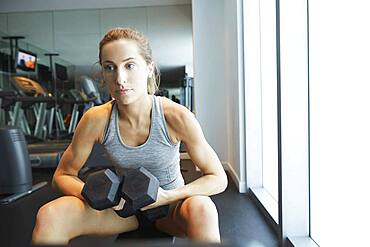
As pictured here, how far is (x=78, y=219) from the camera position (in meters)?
0.85

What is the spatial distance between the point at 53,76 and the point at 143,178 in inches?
183

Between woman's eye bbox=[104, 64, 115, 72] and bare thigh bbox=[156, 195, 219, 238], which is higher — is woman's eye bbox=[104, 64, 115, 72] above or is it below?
above

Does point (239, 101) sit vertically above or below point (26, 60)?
below

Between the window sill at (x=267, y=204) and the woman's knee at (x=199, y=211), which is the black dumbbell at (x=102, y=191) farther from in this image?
the window sill at (x=267, y=204)

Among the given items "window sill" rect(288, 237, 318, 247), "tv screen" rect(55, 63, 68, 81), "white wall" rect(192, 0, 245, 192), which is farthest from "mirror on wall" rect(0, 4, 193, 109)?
"window sill" rect(288, 237, 318, 247)

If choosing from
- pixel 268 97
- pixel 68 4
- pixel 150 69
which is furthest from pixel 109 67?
pixel 68 4

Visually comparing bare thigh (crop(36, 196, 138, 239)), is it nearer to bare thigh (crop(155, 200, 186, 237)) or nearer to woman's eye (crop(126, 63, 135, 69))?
bare thigh (crop(155, 200, 186, 237))

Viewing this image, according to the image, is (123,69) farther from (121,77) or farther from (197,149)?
(197,149)

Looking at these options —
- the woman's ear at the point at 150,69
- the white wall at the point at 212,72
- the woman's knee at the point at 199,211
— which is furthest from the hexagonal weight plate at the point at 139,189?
the white wall at the point at 212,72

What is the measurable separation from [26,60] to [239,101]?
351 centimetres

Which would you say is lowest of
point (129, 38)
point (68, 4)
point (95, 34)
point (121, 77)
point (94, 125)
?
point (94, 125)

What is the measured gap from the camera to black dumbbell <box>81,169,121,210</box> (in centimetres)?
75

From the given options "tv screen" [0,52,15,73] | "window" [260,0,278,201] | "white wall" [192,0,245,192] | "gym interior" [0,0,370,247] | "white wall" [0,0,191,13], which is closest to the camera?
"gym interior" [0,0,370,247]

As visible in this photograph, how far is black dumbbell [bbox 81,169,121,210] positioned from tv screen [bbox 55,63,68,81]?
176 inches
